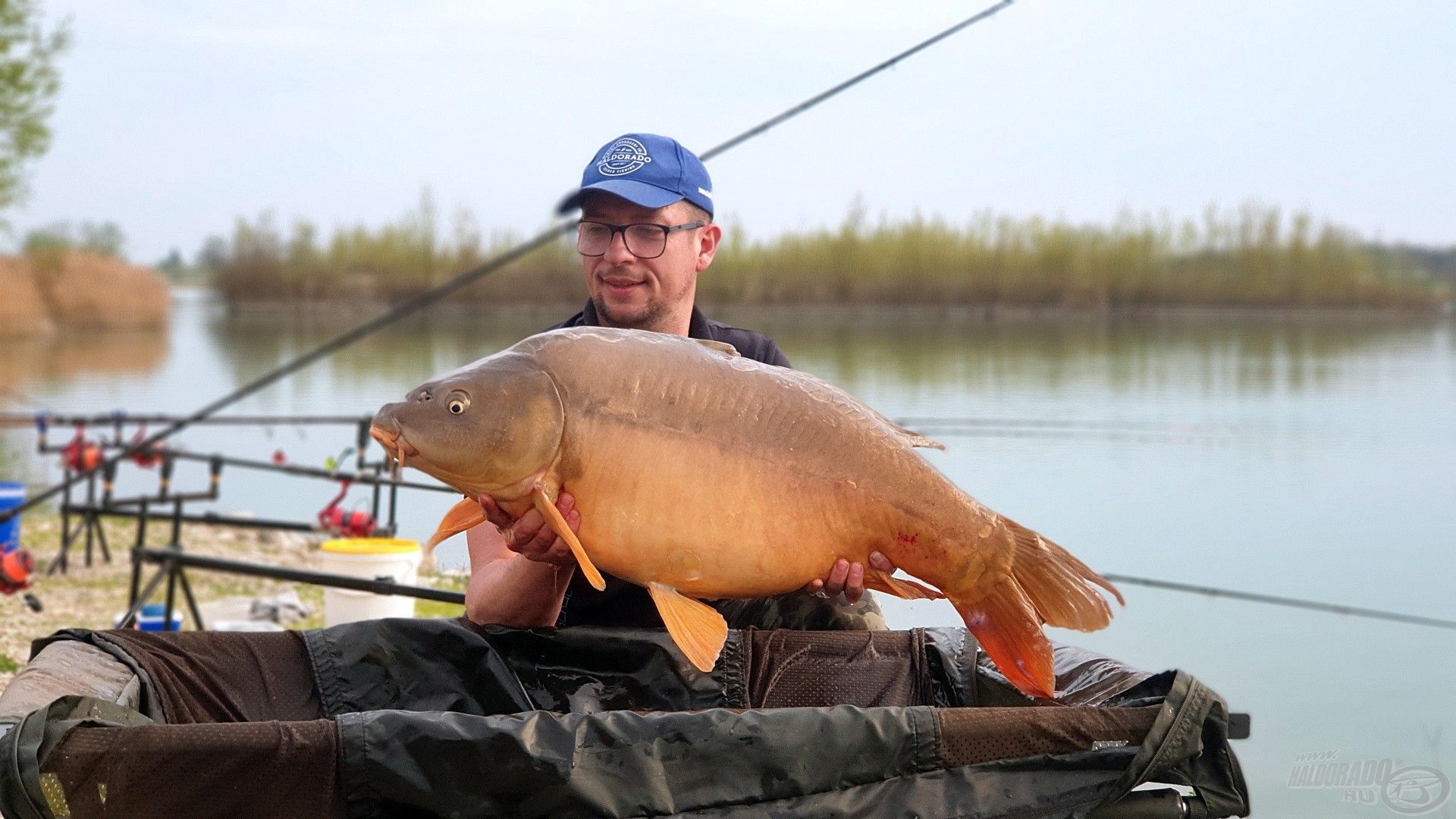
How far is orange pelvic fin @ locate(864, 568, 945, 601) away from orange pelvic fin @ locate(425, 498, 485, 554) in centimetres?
50

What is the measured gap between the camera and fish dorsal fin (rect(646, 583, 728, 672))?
4.93 ft

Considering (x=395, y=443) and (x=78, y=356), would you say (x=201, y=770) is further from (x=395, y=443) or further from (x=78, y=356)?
(x=78, y=356)

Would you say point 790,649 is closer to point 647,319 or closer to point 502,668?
point 502,668

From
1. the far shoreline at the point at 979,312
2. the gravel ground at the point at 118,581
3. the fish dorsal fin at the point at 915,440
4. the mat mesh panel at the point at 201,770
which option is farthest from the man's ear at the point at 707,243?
the far shoreline at the point at 979,312

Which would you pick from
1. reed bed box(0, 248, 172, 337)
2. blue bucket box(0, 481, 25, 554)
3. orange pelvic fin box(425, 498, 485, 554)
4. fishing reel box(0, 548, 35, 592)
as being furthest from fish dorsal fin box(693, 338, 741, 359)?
reed bed box(0, 248, 172, 337)

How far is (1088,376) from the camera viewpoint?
1322 centimetres

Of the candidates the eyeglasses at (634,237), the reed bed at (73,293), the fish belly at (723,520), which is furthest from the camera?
the reed bed at (73,293)

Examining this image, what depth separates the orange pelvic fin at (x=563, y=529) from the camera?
1.42 m

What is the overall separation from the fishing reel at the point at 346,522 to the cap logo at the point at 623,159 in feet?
6.63

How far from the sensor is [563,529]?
1.42 meters

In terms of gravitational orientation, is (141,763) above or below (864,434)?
below

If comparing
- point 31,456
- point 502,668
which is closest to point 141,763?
point 502,668

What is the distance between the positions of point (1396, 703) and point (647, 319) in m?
2.89

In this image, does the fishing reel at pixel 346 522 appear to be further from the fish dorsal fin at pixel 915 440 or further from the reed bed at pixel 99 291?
the reed bed at pixel 99 291
